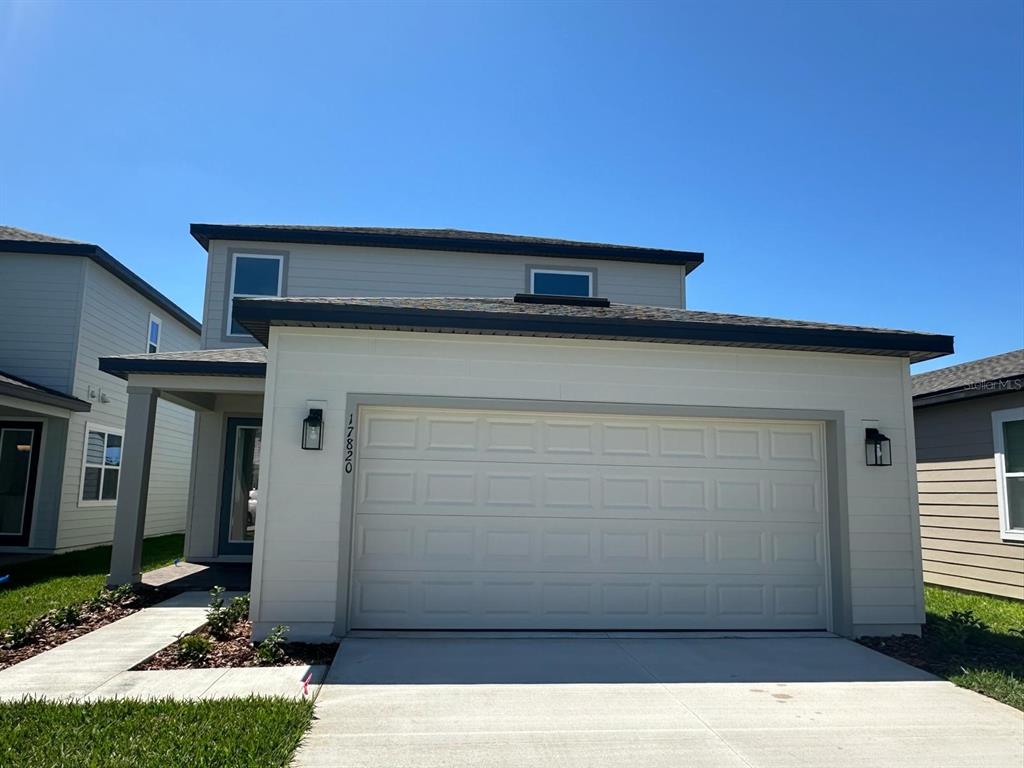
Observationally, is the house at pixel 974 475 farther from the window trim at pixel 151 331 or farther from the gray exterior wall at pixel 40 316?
the window trim at pixel 151 331

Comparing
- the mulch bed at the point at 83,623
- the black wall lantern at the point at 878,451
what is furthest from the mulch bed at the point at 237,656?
the black wall lantern at the point at 878,451

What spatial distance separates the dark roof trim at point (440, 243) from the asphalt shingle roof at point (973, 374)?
4667 mm

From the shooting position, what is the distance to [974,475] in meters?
9.70

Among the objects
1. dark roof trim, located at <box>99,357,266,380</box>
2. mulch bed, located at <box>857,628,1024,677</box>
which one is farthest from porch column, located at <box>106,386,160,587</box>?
mulch bed, located at <box>857,628,1024,677</box>

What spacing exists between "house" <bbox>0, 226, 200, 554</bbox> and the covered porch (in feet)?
7.51

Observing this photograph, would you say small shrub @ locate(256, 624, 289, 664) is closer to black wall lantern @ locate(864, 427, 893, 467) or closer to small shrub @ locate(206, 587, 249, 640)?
small shrub @ locate(206, 587, 249, 640)

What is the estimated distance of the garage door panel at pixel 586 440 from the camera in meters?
Answer: 6.86

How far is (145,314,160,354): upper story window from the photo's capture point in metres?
16.8

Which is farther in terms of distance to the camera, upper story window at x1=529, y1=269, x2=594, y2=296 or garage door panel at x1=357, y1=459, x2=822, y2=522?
upper story window at x1=529, y1=269, x2=594, y2=296

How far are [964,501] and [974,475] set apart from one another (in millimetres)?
455

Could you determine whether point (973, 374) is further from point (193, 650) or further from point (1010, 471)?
point (193, 650)

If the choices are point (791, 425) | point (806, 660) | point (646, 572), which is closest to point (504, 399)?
point (646, 572)

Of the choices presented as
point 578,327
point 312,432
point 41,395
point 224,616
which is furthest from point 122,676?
point 41,395

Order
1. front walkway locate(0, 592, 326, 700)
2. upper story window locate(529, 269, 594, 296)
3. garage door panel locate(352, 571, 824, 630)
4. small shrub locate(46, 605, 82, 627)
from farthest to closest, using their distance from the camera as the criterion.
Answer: upper story window locate(529, 269, 594, 296)
small shrub locate(46, 605, 82, 627)
garage door panel locate(352, 571, 824, 630)
front walkway locate(0, 592, 326, 700)
